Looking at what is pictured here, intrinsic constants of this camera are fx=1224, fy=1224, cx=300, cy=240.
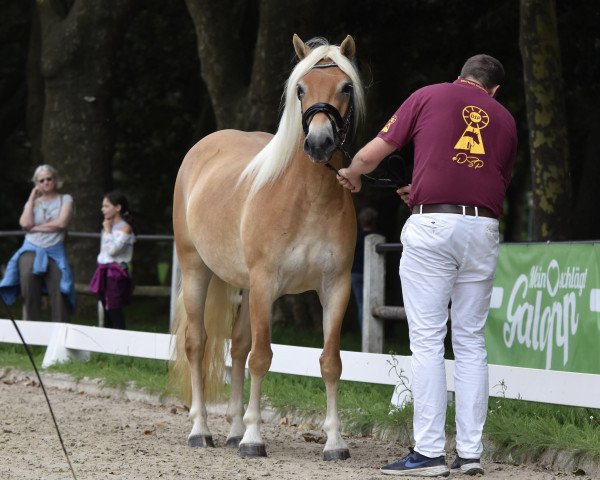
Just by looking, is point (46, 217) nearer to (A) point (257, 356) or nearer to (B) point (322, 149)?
(A) point (257, 356)

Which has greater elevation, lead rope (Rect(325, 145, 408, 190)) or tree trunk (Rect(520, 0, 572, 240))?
tree trunk (Rect(520, 0, 572, 240))

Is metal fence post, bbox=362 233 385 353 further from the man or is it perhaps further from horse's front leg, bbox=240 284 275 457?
the man

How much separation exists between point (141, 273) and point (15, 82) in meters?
A: 5.22

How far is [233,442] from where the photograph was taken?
321 inches

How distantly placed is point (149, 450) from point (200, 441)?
21.1 inches

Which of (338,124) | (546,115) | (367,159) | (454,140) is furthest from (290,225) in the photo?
(546,115)

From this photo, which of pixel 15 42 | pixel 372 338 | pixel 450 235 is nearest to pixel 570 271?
pixel 450 235

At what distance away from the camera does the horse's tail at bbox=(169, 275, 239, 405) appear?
8758mm

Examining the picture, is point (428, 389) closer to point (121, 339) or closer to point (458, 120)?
point (458, 120)

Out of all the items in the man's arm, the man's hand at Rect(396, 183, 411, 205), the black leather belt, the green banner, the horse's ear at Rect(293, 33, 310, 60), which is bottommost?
the green banner

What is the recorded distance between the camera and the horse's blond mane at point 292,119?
7195 millimetres

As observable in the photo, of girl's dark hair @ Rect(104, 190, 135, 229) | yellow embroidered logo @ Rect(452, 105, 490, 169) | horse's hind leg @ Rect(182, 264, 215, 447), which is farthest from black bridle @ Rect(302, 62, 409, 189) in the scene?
girl's dark hair @ Rect(104, 190, 135, 229)

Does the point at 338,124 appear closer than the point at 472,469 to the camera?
No

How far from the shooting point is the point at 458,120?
253 inches
